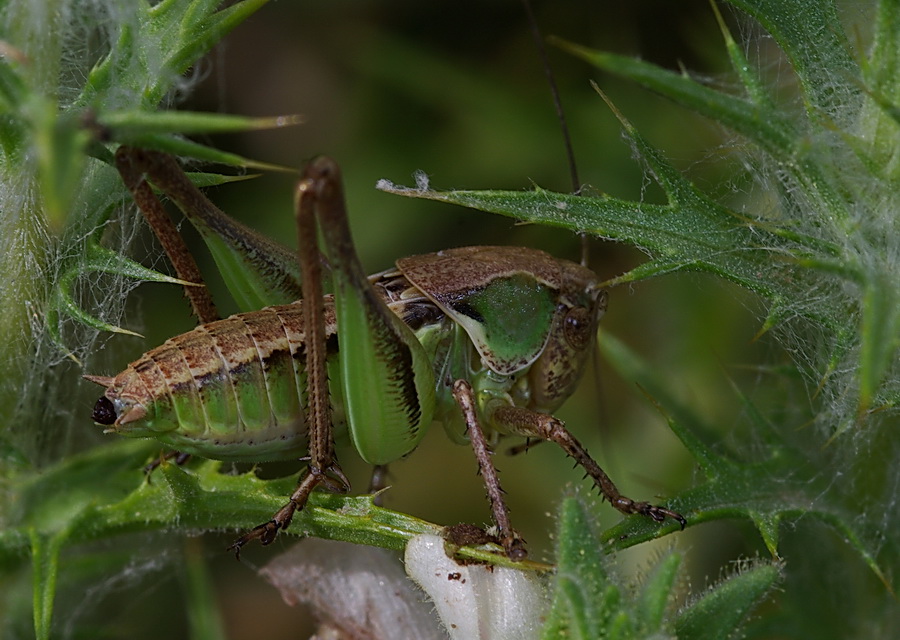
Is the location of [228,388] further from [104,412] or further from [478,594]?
[478,594]

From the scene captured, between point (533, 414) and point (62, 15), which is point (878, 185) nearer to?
point (533, 414)

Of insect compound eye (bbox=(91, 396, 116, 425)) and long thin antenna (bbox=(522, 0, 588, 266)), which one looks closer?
insect compound eye (bbox=(91, 396, 116, 425))

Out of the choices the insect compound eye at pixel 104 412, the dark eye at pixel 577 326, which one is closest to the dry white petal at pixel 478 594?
the insect compound eye at pixel 104 412

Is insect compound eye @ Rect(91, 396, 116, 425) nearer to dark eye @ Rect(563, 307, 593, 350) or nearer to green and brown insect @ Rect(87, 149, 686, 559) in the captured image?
green and brown insect @ Rect(87, 149, 686, 559)

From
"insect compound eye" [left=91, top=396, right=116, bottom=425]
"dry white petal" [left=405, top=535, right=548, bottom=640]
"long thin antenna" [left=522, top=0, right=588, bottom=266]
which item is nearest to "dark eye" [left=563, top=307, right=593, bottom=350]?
"long thin antenna" [left=522, top=0, right=588, bottom=266]

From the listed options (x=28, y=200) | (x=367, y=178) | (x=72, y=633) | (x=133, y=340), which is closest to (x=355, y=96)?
(x=367, y=178)

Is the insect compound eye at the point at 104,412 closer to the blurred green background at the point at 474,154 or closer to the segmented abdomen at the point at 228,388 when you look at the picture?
the segmented abdomen at the point at 228,388

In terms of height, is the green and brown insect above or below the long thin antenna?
below
